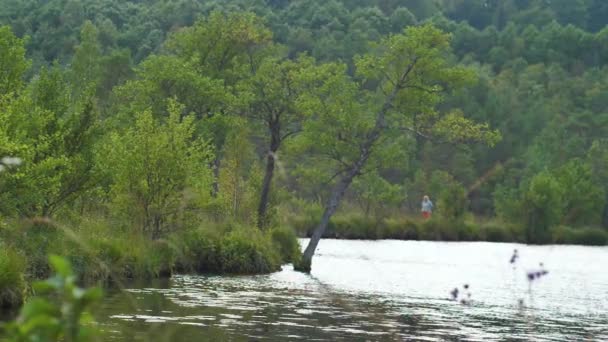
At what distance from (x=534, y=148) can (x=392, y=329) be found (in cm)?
9995

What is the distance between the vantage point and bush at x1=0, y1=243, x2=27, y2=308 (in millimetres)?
21125

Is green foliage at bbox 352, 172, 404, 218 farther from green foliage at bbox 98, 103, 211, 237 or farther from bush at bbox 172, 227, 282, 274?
green foliage at bbox 98, 103, 211, 237

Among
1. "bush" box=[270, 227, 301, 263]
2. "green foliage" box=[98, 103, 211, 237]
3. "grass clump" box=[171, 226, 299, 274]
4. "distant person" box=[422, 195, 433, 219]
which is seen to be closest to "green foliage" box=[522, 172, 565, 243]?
"distant person" box=[422, 195, 433, 219]

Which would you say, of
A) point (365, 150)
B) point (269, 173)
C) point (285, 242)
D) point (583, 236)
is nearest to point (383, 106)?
point (365, 150)

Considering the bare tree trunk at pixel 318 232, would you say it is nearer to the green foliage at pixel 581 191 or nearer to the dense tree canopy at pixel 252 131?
the dense tree canopy at pixel 252 131

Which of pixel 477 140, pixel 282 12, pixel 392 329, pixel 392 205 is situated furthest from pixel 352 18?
pixel 392 329

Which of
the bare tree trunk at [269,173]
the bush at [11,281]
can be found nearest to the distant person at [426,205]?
the bare tree trunk at [269,173]

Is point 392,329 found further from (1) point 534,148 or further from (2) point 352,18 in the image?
(2) point 352,18

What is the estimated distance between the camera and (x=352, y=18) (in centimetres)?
18688

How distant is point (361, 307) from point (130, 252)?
7362 mm

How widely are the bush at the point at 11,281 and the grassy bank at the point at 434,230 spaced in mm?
46212

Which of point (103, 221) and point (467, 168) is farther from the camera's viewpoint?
point (467, 168)

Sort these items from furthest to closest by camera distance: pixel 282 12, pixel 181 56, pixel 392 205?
pixel 282 12, pixel 392 205, pixel 181 56

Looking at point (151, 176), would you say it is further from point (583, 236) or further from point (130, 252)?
point (583, 236)
